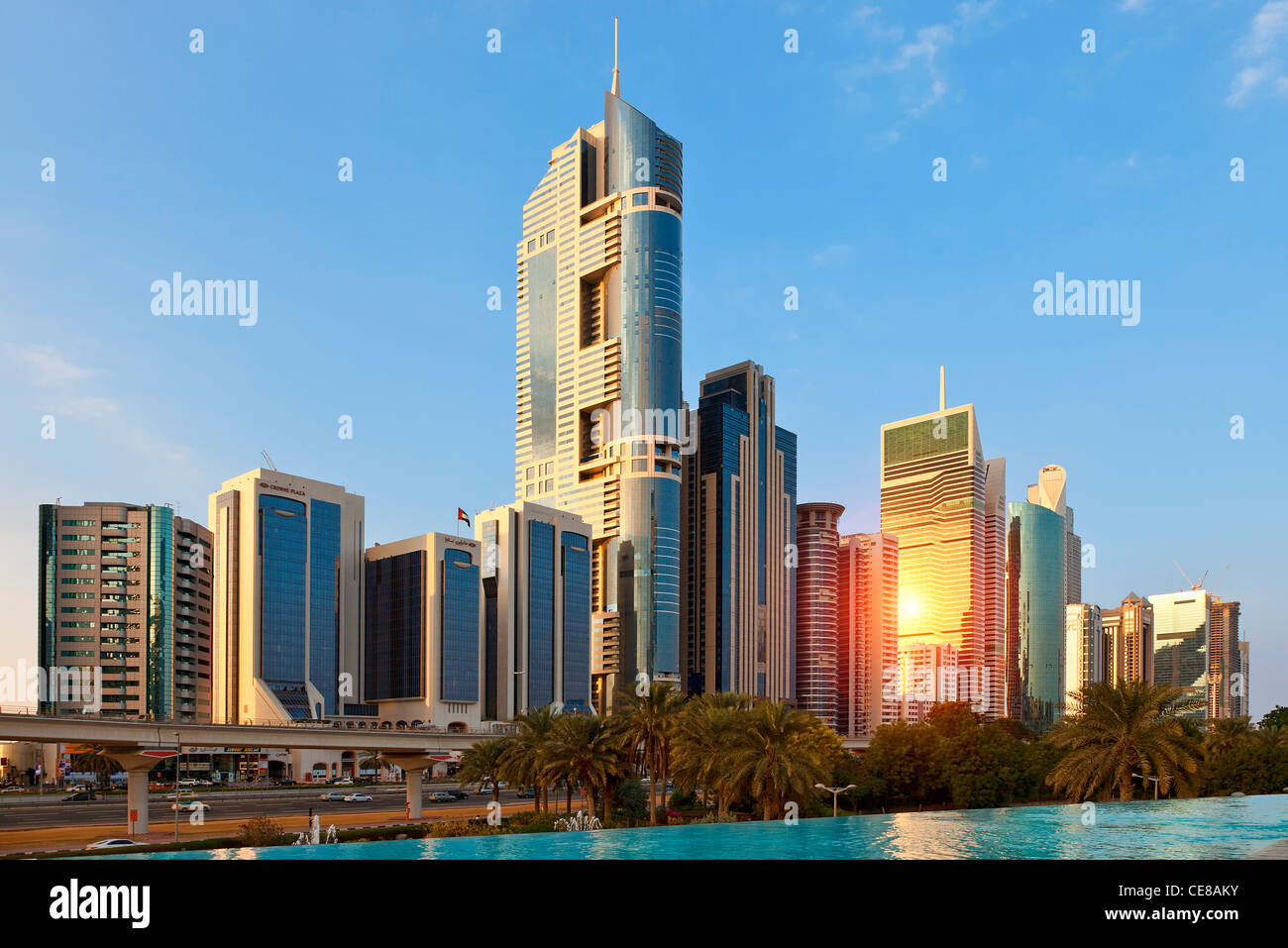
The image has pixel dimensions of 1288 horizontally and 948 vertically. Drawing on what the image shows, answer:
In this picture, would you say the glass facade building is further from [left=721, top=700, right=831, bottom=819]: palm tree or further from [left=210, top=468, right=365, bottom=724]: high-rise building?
[left=721, top=700, right=831, bottom=819]: palm tree

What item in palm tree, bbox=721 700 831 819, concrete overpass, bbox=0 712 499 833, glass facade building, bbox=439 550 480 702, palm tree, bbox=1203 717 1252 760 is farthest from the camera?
glass facade building, bbox=439 550 480 702

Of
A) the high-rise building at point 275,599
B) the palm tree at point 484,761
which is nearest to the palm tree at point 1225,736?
the palm tree at point 484,761

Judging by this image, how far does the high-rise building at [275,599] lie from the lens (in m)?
166

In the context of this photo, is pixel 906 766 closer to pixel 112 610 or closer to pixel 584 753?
pixel 584 753

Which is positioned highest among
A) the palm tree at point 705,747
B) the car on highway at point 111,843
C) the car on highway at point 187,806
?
the palm tree at point 705,747

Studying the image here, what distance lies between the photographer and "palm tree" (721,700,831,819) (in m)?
48.9

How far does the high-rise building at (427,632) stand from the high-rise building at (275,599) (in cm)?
1199

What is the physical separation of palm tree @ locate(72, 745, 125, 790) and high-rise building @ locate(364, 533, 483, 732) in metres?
51.4

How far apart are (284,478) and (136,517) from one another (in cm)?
2569

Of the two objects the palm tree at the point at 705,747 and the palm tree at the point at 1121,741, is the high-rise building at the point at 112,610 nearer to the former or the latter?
the palm tree at the point at 705,747

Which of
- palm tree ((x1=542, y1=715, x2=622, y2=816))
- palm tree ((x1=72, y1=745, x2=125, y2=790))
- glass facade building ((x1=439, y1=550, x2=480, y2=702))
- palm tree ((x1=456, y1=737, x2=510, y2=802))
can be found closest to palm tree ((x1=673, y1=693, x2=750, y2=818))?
palm tree ((x1=542, y1=715, x2=622, y2=816))

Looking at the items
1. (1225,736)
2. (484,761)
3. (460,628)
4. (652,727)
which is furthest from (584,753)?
(460,628)
